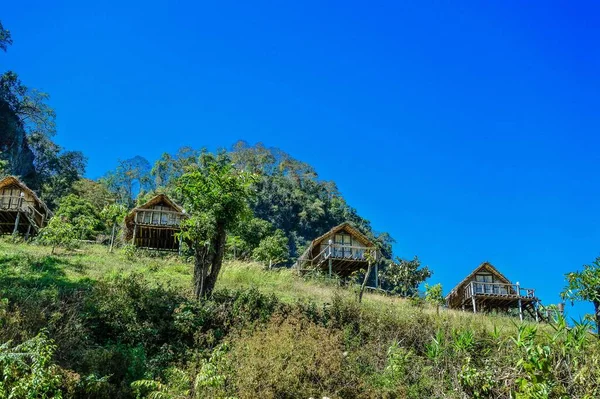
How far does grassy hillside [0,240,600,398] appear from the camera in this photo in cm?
764

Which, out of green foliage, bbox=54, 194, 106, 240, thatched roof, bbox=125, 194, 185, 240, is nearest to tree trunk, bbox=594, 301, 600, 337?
thatched roof, bbox=125, 194, 185, 240

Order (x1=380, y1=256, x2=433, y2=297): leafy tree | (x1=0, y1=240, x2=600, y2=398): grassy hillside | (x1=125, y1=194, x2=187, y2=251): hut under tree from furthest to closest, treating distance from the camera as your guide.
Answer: (x1=125, y1=194, x2=187, y2=251): hut under tree < (x1=380, y1=256, x2=433, y2=297): leafy tree < (x1=0, y1=240, x2=600, y2=398): grassy hillside

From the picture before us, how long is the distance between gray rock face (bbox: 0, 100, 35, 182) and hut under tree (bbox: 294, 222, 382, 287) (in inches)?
1265

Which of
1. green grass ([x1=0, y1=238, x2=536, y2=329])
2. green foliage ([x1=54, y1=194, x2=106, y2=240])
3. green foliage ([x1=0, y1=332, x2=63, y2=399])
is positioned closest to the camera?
green foliage ([x1=0, y1=332, x2=63, y2=399])

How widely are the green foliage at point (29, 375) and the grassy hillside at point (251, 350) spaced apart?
0.02 metres

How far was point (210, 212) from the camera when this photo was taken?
547 inches

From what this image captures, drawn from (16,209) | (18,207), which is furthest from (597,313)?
(16,209)

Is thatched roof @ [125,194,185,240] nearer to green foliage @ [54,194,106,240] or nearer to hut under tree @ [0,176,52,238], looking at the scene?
green foliage @ [54,194,106,240]

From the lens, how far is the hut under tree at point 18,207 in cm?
3344

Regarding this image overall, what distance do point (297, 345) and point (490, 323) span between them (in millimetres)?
8582

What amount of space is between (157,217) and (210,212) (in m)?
22.2

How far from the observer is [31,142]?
5584cm

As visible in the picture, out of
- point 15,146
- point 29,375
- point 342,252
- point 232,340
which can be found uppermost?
point 15,146

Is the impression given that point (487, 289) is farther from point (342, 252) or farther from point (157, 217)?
point (157, 217)
